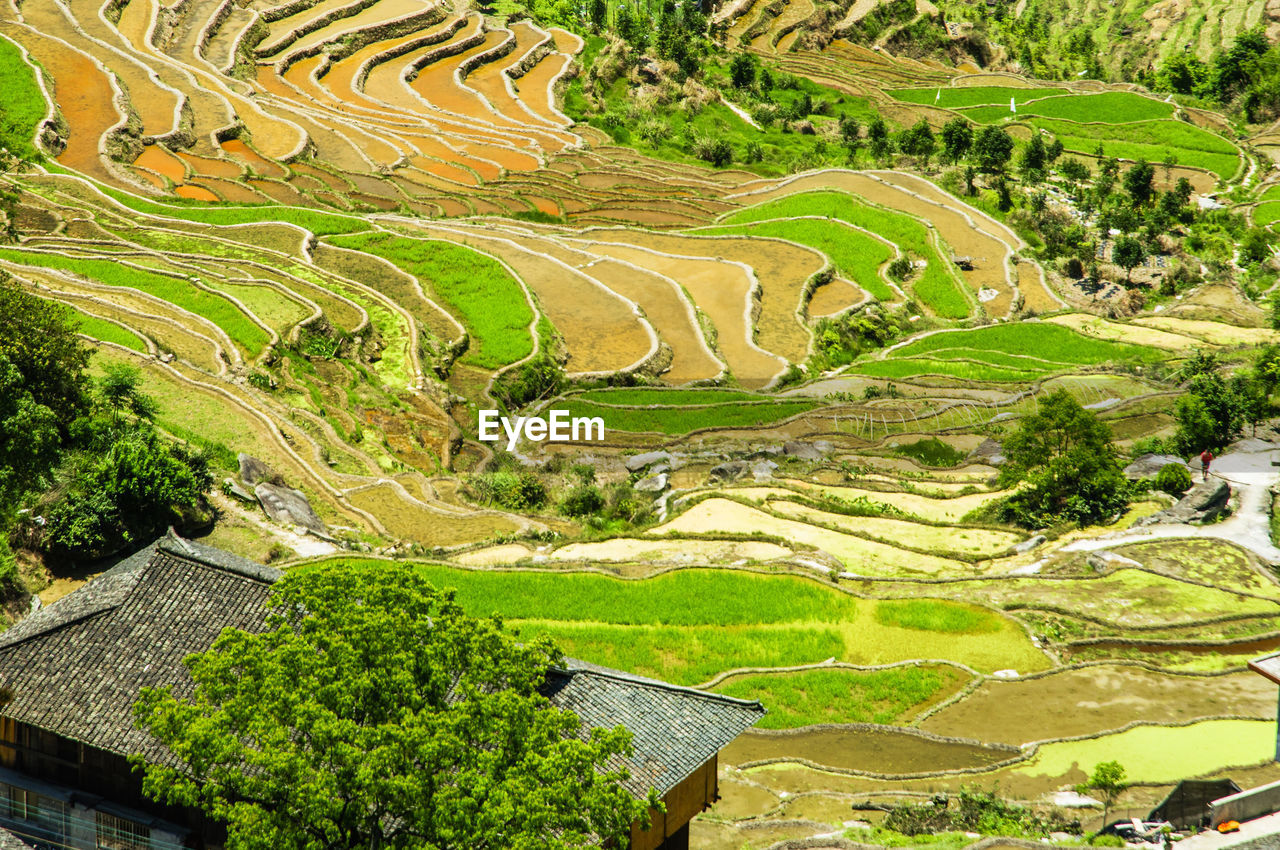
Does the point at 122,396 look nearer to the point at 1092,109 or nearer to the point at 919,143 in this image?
the point at 919,143

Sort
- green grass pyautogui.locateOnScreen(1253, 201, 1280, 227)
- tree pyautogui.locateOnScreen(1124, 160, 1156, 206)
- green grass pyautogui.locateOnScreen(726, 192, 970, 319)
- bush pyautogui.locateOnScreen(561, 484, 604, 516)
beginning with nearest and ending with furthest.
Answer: bush pyautogui.locateOnScreen(561, 484, 604, 516) → green grass pyautogui.locateOnScreen(726, 192, 970, 319) → green grass pyautogui.locateOnScreen(1253, 201, 1280, 227) → tree pyautogui.locateOnScreen(1124, 160, 1156, 206)

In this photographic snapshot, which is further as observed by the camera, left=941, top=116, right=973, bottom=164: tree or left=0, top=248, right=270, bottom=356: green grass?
left=941, top=116, right=973, bottom=164: tree

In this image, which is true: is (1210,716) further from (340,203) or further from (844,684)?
(340,203)

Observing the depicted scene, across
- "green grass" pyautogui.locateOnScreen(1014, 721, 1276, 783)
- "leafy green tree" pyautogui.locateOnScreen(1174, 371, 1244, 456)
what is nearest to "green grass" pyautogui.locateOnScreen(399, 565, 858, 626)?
"green grass" pyautogui.locateOnScreen(1014, 721, 1276, 783)

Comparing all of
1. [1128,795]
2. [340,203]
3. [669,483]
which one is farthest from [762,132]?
[1128,795]

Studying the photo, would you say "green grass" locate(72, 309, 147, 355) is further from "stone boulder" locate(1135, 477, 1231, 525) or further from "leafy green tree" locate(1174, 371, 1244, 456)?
"leafy green tree" locate(1174, 371, 1244, 456)
